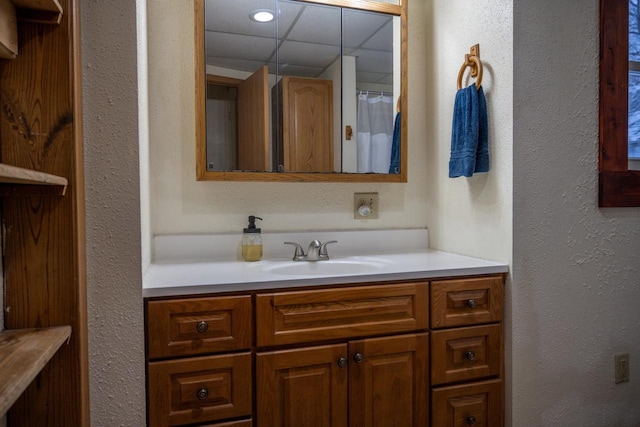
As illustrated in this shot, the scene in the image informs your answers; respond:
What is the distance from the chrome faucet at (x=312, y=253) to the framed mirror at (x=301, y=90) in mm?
283

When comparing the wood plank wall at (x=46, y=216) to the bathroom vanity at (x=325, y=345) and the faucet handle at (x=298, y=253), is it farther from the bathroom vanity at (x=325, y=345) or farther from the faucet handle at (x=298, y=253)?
the faucet handle at (x=298, y=253)

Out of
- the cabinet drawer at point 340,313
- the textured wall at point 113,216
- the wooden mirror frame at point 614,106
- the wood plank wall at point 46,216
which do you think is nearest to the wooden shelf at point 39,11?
the wood plank wall at point 46,216

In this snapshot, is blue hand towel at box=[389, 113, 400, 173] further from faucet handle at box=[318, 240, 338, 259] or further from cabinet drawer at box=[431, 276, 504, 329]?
cabinet drawer at box=[431, 276, 504, 329]

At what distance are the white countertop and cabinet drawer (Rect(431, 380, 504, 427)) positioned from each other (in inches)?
15.7

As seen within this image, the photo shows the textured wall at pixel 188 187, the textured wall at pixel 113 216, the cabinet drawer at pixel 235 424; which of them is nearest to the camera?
the textured wall at pixel 113 216

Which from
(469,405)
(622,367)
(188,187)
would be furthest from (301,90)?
(622,367)

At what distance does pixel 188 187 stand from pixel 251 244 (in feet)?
1.15

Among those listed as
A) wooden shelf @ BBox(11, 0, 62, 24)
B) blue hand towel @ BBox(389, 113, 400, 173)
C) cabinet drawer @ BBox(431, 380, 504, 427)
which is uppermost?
wooden shelf @ BBox(11, 0, 62, 24)

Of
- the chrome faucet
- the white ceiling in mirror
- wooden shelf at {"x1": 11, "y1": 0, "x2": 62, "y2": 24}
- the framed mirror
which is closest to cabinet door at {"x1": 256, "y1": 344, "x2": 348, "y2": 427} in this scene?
the chrome faucet

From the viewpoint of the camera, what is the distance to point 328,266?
1602 mm

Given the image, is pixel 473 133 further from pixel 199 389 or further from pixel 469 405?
pixel 199 389

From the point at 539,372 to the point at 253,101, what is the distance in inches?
58.9

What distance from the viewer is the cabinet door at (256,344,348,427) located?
119 cm

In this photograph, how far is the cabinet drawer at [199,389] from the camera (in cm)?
111
